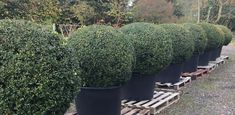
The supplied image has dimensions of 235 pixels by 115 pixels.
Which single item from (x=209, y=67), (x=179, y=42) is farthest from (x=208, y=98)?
(x=209, y=67)

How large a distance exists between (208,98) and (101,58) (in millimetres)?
3025

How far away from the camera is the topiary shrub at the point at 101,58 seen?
4555 millimetres

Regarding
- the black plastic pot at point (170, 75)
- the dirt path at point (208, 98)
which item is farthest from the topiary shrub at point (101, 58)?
the black plastic pot at point (170, 75)

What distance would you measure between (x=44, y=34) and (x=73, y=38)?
1584mm

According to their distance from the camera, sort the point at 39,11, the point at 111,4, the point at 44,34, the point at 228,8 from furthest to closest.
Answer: the point at 228,8, the point at 111,4, the point at 39,11, the point at 44,34

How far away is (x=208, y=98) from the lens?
6750 mm

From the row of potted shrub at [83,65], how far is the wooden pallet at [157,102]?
0.15 meters

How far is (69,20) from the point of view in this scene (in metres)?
21.5

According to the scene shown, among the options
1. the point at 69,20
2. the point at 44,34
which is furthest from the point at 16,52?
the point at 69,20

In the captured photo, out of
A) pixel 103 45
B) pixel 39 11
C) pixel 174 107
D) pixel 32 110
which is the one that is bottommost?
pixel 174 107

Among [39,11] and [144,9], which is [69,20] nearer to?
[144,9]

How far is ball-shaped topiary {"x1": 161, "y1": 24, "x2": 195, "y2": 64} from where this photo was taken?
707 centimetres

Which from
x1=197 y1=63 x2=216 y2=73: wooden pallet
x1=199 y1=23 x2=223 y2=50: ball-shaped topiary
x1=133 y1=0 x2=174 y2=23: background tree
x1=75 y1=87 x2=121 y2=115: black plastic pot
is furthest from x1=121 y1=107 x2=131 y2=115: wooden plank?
x1=133 y1=0 x2=174 y2=23: background tree

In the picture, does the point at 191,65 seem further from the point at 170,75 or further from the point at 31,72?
the point at 31,72
